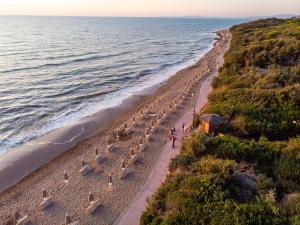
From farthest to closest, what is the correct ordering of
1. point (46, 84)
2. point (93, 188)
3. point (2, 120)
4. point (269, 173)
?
point (46, 84) → point (2, 120) → point (93, 188) → point (269, 173)

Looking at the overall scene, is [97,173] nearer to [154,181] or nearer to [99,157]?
[99,157]

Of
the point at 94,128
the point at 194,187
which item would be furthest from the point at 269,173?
the point at 94,128

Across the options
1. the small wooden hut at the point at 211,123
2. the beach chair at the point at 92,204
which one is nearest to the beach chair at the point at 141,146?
the small wooden hut at the point at 211,123

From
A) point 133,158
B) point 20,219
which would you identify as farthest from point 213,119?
point 20,219

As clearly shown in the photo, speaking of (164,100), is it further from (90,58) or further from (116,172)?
(90,58)

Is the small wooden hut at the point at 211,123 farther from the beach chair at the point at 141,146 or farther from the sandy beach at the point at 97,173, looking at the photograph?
the beach chair at the point at 141,146

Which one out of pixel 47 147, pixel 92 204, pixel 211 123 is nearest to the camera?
pixel 92 204
